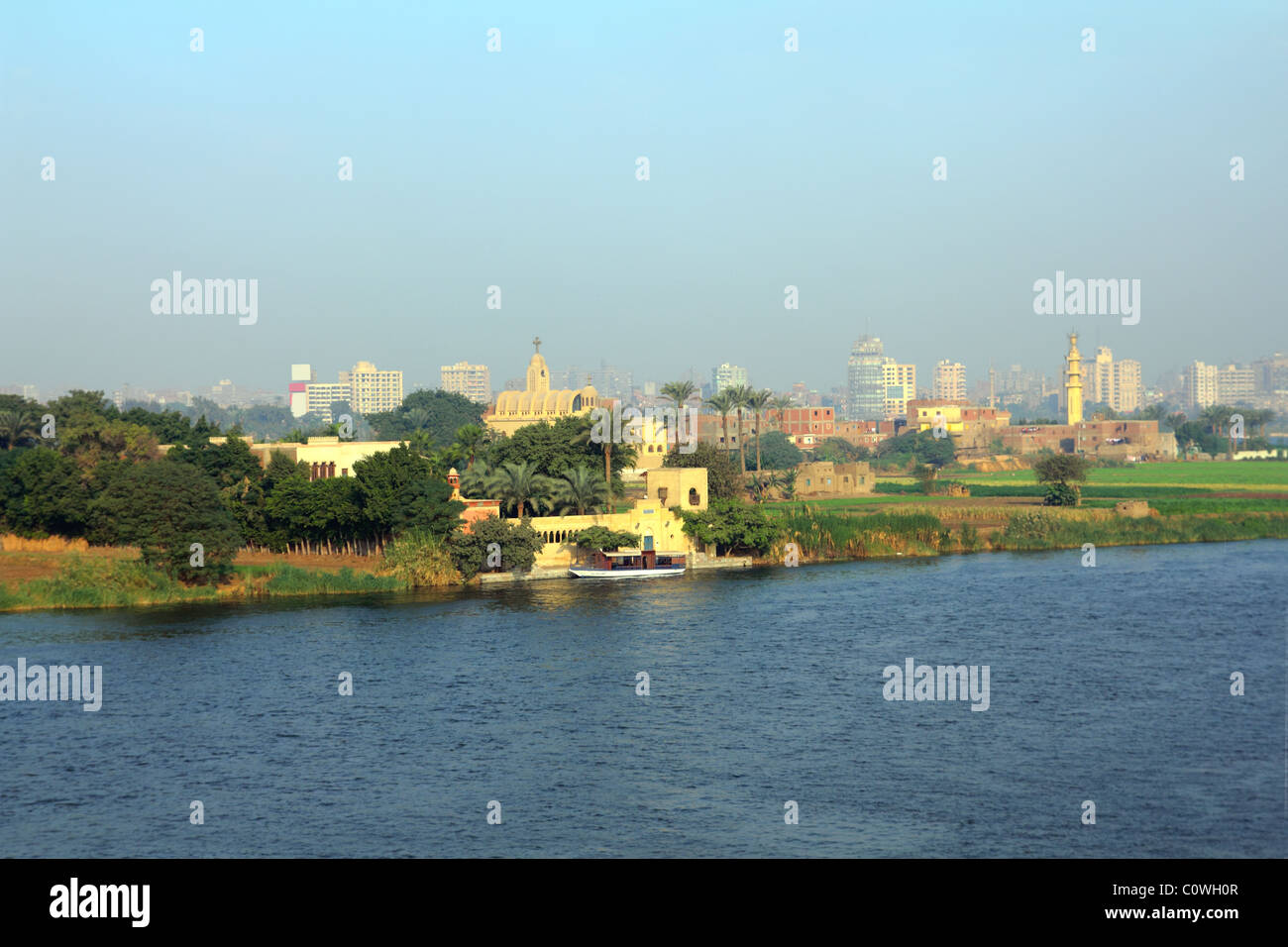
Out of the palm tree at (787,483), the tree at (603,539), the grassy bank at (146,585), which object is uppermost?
the palm tree at (787,483)

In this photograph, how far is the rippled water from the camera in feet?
91.5

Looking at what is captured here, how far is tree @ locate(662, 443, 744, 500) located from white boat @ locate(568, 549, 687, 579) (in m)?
9.72

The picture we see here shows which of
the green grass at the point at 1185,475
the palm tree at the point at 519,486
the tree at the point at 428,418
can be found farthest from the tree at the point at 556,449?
the tree at the point at 428,418

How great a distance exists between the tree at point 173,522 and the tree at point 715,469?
30870 millimetres

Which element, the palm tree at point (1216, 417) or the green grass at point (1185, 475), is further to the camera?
the palm tree at point (1216, 417)

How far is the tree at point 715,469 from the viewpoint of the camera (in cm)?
8025

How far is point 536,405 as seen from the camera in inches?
4151

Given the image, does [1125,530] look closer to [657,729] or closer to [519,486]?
[519,486]

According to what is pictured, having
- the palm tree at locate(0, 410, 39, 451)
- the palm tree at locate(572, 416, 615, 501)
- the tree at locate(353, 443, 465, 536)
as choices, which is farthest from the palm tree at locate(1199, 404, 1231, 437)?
the palm tree at locate(0, 410, 39, 451)

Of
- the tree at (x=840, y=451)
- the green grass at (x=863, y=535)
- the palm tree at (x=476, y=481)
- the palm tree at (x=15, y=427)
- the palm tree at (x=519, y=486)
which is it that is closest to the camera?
the palm tree at (x=519, y=486)

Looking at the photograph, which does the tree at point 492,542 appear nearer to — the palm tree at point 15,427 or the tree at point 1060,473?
the palm tree at point 15,427

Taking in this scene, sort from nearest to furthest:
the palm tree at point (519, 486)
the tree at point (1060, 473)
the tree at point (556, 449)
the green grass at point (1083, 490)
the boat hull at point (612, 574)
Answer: the boat hull at point (612, 574), the palm tree at point (519, 486), the tree at point (556, 449), the tree at point (1060, 473), the green grass at point (1083, 490)

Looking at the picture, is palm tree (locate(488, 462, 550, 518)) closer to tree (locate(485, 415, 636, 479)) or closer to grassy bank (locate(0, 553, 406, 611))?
tree (locate(485, 415, 636, 479))
